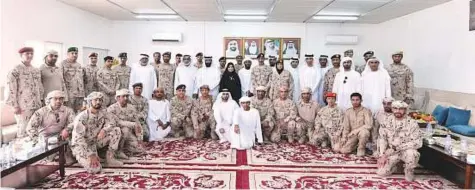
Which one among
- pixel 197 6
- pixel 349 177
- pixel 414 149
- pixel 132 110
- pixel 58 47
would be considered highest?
pixel 197 6

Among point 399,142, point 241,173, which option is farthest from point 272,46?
point 241,173

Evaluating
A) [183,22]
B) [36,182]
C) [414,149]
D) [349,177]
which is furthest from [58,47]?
[414,149]

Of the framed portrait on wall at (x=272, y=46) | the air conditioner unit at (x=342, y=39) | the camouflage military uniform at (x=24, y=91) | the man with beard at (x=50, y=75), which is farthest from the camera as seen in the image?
the framed portrait on wall at (x=272, y=46)

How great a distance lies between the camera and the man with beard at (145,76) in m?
7.71

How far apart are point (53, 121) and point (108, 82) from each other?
2.15 meters

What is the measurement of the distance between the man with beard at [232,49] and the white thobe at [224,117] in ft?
13.9

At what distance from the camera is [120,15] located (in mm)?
9875

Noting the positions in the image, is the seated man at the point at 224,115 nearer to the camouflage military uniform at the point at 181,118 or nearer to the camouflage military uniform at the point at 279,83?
the camouflage military uniform at the point at 181,118

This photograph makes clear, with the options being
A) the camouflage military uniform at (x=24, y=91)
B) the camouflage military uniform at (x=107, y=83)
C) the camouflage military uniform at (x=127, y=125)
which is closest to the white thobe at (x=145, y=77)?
the camouflage military uniform at (x=107, y=83)

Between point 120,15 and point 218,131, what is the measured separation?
193 inches

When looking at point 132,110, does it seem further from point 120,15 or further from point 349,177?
point 120,15

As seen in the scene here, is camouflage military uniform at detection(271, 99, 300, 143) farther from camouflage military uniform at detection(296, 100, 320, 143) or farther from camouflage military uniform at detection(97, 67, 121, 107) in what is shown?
camouflage military uniform at detection(97, 67, 121, 107)

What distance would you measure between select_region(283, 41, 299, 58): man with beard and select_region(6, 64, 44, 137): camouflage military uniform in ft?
23.0

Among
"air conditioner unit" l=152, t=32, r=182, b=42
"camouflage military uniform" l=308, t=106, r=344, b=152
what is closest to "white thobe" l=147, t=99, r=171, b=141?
"camouflage military uniform" l=308, t=106, r=344, b=152
